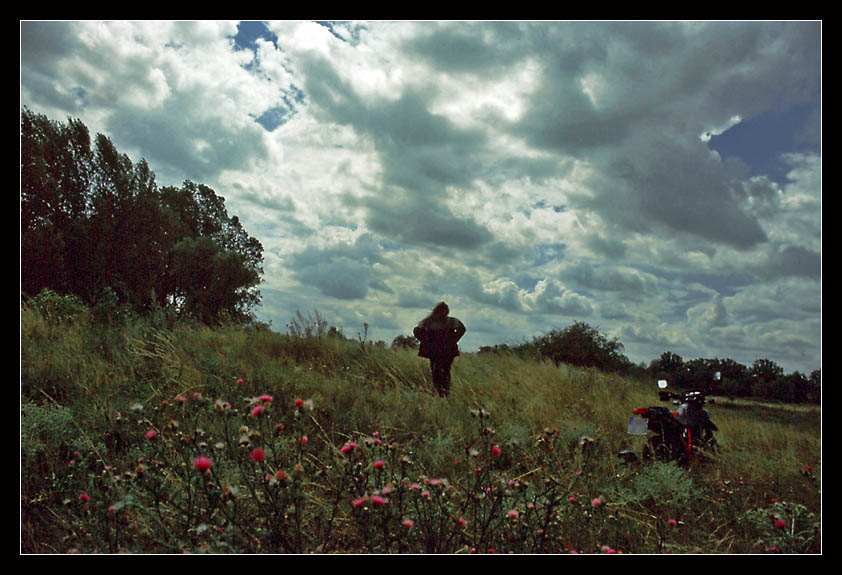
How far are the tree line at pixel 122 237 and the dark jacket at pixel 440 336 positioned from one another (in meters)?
3.07

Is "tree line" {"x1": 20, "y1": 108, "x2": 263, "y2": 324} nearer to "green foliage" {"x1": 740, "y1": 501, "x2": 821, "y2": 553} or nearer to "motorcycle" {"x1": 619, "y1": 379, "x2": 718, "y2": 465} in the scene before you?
"motorcycle" {"x1": 619, "y1": 379, "x2": 718, "y2": 465}

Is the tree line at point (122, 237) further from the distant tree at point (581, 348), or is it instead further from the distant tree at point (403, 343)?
the distant tree at point (581, 348)

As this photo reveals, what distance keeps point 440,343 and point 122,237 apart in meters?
7.63

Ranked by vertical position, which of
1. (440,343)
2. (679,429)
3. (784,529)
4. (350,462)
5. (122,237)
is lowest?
(784,529)

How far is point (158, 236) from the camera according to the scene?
A: 10523 mm

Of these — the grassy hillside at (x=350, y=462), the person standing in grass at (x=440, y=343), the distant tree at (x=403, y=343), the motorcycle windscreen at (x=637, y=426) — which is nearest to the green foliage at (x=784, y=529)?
the grassy hillside at (x=350, y=462)

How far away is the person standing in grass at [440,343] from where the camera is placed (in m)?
5.71

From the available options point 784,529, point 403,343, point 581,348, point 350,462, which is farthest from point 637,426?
point 581,348

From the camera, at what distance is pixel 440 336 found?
5.73 metres

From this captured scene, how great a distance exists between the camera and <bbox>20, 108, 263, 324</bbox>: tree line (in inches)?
319

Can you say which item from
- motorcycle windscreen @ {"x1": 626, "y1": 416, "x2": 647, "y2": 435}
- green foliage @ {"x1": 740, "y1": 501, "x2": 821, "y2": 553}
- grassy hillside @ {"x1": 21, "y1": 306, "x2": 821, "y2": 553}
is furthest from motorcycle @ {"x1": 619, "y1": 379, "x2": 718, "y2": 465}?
green foliage @ {"x1": 740, "y1": 501, "x2": 821, "y2": 553}

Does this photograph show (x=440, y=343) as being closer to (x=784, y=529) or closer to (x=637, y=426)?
(x=637, y=426)
